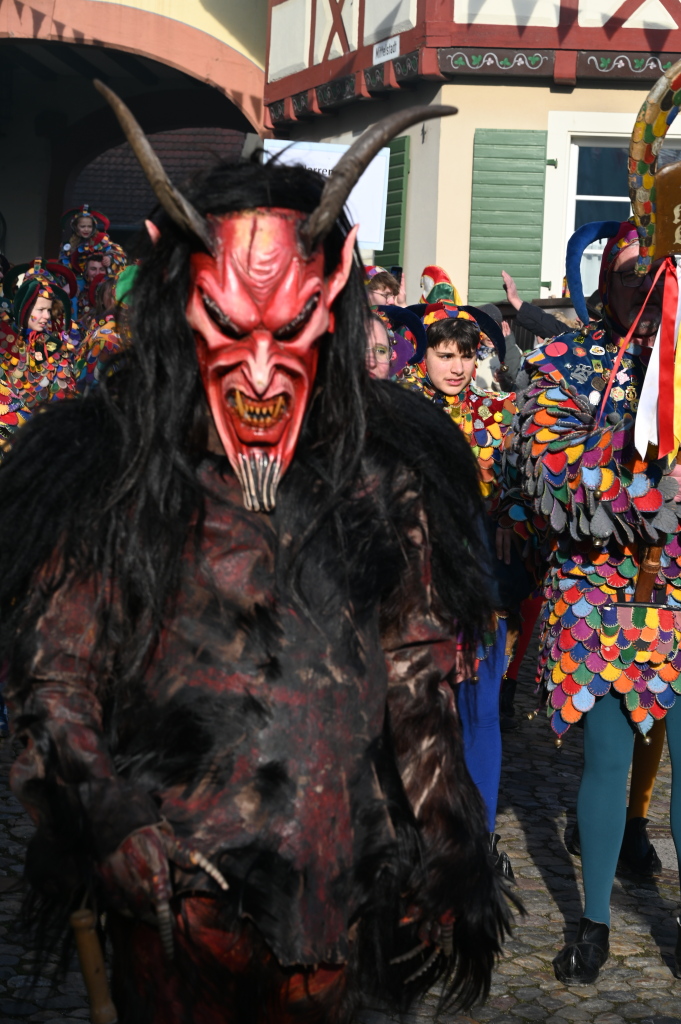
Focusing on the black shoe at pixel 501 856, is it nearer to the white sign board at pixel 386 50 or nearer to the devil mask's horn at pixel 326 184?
the devil mask's horn at pixel 326 184

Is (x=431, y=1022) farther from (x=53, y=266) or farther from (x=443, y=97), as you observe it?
(x=443, y=97)

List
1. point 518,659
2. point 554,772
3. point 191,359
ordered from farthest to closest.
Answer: point 518,659, point 554,772, point 191,359

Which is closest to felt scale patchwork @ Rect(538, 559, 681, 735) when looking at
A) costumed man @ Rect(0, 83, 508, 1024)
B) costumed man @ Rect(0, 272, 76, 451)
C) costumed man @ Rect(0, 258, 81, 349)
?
costumed man @ Rect(0, 83, 508, 1024)

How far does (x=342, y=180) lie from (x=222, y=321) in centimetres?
28

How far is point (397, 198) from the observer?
13.8 metres

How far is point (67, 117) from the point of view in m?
20.3

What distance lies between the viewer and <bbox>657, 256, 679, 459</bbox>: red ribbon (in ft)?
12.0

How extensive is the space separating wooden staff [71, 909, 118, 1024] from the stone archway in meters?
14.9

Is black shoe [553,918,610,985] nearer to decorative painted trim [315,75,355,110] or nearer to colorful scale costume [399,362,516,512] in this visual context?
Result: colorful scale costume [399,362,516,512]

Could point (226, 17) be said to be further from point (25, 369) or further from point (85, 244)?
point (25, 369)

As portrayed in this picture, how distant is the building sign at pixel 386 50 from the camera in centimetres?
1329

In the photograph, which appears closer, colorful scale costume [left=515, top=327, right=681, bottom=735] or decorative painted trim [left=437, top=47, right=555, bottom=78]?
colorful scale costume [left=515, top=327, right=681, bottom=735]

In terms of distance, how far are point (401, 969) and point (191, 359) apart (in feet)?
3.28

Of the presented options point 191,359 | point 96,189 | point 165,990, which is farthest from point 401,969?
point 96,189
